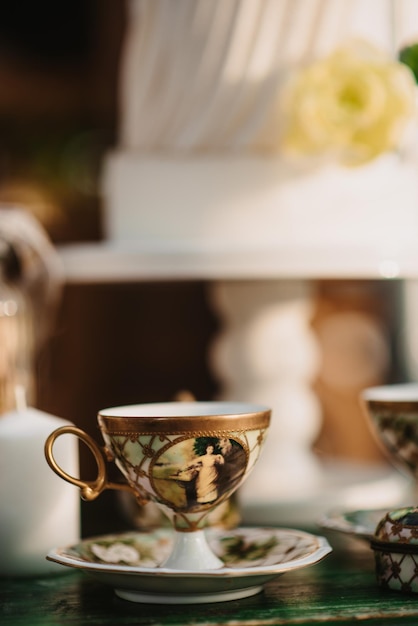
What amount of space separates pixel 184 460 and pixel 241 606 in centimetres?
9

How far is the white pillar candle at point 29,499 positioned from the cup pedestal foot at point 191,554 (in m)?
0.12

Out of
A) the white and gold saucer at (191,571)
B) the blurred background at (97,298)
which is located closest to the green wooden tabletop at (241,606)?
the white and gold saucer at (191,571)

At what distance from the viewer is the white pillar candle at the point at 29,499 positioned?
678 millimetres

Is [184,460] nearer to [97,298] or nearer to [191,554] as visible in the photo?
[191,554]

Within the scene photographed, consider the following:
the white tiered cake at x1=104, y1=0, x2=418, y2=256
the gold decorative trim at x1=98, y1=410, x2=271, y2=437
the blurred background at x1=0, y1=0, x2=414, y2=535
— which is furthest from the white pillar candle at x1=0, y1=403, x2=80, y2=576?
the blurred background at x1=0, y1=0, x2=414, y2=535

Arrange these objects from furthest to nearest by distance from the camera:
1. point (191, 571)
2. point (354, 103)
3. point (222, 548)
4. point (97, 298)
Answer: point (97, 298) → point (354, 103) → point (222, 548) → point (191, 571)

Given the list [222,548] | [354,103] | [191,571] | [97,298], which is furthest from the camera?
[97,298]

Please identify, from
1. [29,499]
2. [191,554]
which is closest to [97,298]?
[29,499]

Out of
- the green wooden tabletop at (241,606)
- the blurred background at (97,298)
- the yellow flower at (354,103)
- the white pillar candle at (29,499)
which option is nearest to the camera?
the green wooden tabletop at (241,606)

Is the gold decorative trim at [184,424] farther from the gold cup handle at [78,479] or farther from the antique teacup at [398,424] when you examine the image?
the antique teacup at [398,424]

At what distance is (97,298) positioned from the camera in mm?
1754

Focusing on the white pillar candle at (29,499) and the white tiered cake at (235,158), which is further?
the white tiered cake at (235,158)

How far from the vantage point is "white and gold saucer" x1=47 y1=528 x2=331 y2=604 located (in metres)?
0.54

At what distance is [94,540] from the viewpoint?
0.64 metres
